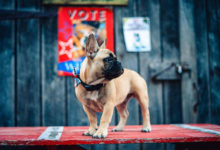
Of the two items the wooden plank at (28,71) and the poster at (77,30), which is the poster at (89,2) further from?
the wooden plank at (28,71)

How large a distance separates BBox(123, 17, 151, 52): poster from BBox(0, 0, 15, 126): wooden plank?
1.24 meters

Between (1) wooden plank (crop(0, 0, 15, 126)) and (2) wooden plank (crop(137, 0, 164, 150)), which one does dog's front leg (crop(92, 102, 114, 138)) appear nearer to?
(2) wooden plank (crop(137, 0, 164, 150))

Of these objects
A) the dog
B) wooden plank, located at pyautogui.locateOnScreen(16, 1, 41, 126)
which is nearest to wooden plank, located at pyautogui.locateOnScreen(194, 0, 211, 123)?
the dog

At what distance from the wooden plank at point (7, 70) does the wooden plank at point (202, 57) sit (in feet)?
6.81

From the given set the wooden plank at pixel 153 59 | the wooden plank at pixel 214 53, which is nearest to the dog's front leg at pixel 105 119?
the wooden plank at pixel 153 59

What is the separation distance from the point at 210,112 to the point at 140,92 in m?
1.26

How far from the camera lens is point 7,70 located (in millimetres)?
2467

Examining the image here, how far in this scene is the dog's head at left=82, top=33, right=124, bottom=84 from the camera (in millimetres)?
1474

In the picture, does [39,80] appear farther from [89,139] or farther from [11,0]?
[89,139]

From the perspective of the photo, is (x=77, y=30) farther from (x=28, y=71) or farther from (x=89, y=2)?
(x=28, y=71)

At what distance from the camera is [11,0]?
8.19 feet

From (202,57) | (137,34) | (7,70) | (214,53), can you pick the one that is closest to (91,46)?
(137,34)

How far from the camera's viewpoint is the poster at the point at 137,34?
8.58 ft

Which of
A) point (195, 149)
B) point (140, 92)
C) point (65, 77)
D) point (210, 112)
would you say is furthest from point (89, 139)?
point (210, 112)
